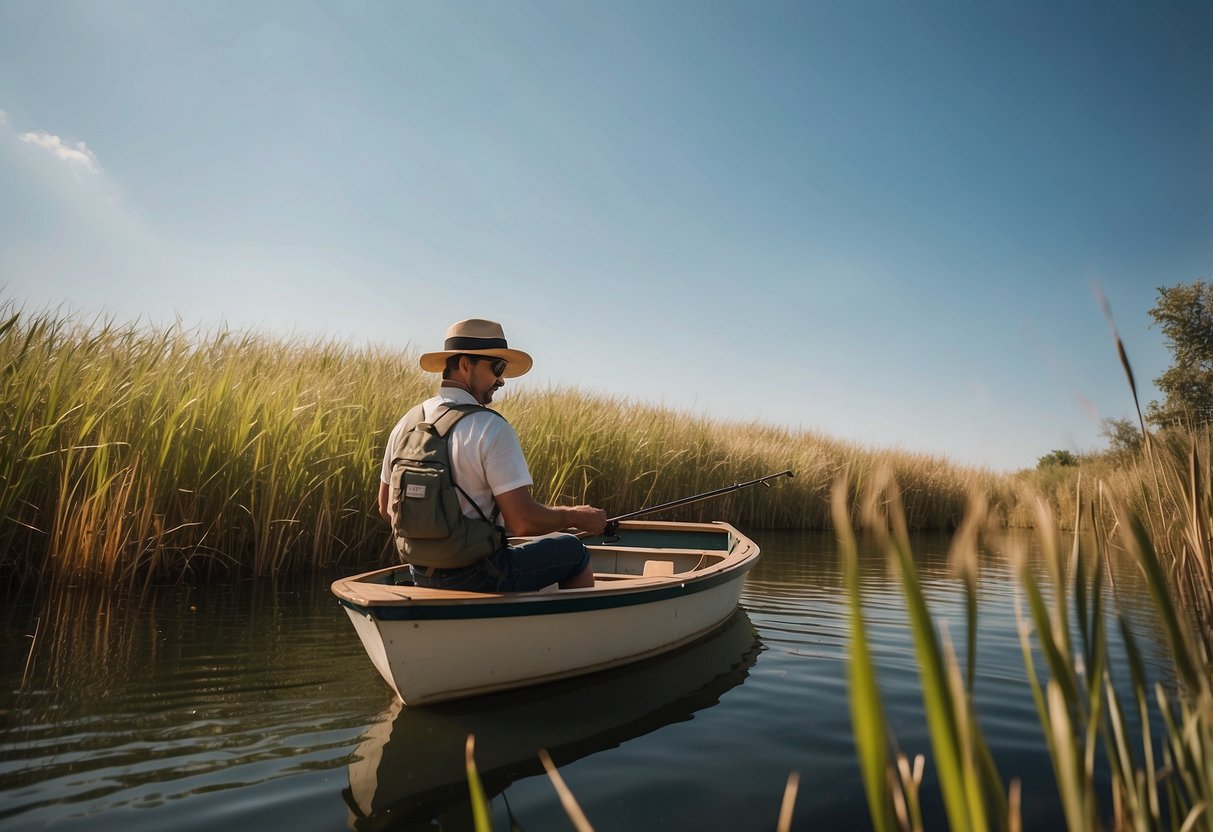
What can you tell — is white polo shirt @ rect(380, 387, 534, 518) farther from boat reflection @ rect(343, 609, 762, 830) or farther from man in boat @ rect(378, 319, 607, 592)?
boat reflection @ rect(343, 609, 762, 830)

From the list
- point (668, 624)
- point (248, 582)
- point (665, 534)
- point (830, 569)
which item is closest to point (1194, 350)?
point (830, 569)

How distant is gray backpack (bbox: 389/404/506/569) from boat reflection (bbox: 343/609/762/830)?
2.72ft

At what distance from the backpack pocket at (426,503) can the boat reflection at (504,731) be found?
0.97 m

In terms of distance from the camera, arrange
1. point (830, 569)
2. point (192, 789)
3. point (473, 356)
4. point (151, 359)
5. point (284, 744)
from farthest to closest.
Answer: point (830, 569) → point (151, 359) → point (473, 356) → point (284, 744) → point (192, 789)

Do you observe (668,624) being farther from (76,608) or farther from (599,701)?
(76,608)

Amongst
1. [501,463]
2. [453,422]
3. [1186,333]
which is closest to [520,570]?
[501,463]

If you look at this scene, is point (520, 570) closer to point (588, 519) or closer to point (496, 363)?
point (588, 519)

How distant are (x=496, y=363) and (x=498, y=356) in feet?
0.30

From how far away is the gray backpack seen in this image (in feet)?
13.4

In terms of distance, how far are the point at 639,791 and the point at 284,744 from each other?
1682 millimetres

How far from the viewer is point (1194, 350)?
2633 cm

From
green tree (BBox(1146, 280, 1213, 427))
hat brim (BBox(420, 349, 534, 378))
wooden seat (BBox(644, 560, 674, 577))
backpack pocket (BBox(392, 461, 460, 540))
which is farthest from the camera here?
green tree (BBox(1146, 280, 1213, 427))

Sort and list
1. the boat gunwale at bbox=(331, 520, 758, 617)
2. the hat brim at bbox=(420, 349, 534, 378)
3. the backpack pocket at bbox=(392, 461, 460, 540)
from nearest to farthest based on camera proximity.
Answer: the boat gunwale at bbox=(331, 520, 758, 617) < the backpack pocket at bbox=(392, 461, 460, 540) < the hat brim at bbox=(420, 349, 534, 378)

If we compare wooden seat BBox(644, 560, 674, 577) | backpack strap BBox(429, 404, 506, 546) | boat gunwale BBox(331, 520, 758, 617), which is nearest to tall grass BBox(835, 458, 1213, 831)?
boat gunwale BBox(331, 520, 758, 617)
